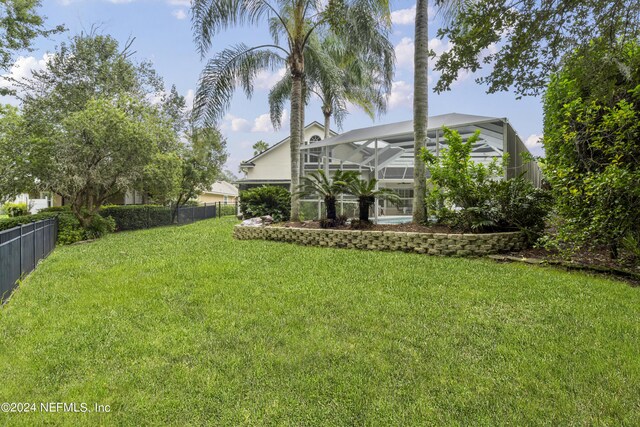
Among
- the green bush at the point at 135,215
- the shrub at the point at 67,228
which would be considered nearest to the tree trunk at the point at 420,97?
the shrub at the point at 67,228

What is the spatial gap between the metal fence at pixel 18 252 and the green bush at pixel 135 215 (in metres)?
8.98

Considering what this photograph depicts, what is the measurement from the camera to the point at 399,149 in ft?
50.2

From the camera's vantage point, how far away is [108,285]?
5.69m

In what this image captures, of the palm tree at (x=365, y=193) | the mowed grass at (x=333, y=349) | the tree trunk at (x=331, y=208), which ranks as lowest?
the mowed grass at (x=333, y=349)

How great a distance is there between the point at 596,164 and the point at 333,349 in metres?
5.35

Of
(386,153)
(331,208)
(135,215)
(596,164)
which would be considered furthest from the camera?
(135,215)

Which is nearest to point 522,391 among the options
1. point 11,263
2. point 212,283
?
point 212,283

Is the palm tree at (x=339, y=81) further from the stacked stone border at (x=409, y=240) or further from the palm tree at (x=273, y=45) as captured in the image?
the stacked stone border at (x=409, y=240)

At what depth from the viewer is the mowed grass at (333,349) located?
2.41 m

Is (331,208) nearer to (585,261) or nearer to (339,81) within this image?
(585,261)

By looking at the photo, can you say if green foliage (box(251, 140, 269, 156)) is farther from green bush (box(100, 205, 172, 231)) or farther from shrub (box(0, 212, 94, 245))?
shrub (box(0, 212, 94, 245))

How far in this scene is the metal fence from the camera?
5174 millimetres

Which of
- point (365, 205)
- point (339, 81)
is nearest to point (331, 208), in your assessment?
point (365, 205)

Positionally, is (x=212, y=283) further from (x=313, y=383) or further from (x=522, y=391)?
(x=522, y=391)
